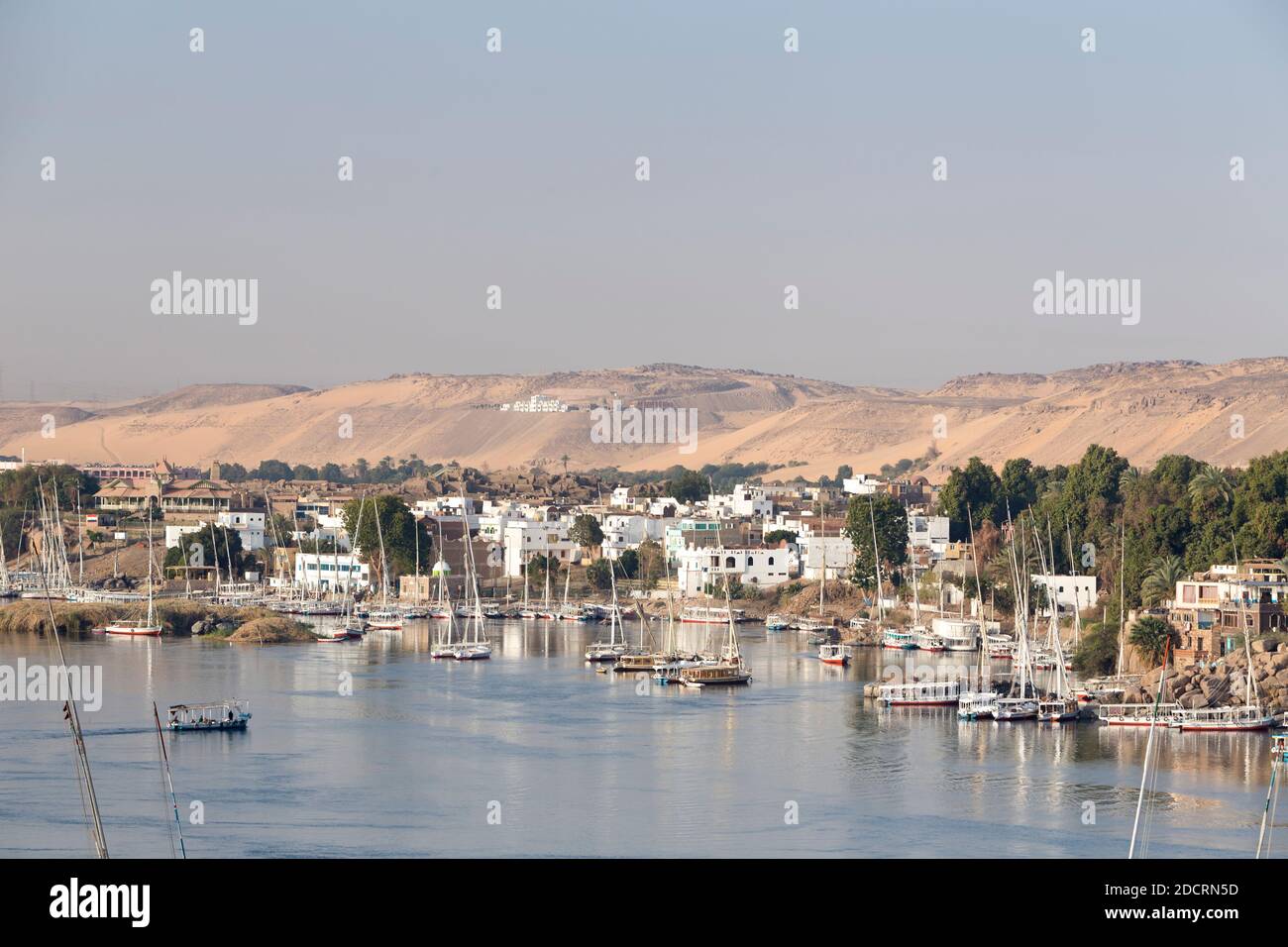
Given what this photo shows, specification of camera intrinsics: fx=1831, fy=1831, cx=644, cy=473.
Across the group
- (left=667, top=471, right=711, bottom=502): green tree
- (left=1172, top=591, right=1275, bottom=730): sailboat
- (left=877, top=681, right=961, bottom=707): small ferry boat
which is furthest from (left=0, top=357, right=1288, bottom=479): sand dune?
(left=1172, top=591, right=1275, bottom=730): sailboat

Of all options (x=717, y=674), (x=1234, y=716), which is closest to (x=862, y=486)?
→ (x=717, y=674)

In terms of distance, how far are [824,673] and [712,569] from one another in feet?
43.2

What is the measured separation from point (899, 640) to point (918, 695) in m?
7.73

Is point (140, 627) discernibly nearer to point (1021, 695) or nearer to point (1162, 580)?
point (1021, 695)

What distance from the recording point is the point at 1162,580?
89.4 feet

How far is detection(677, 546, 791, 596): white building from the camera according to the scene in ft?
130

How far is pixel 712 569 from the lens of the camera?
130ft

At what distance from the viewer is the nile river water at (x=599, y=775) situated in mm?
14297

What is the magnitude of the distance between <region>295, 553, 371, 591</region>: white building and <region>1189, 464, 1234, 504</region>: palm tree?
1915 cm

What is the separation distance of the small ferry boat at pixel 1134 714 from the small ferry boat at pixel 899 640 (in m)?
9.09

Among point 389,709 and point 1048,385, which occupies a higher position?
point 1048,385

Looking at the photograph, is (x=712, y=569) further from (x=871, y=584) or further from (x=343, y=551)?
(x=343, y=551)

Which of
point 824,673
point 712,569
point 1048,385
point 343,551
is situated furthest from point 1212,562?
point 1048,385
